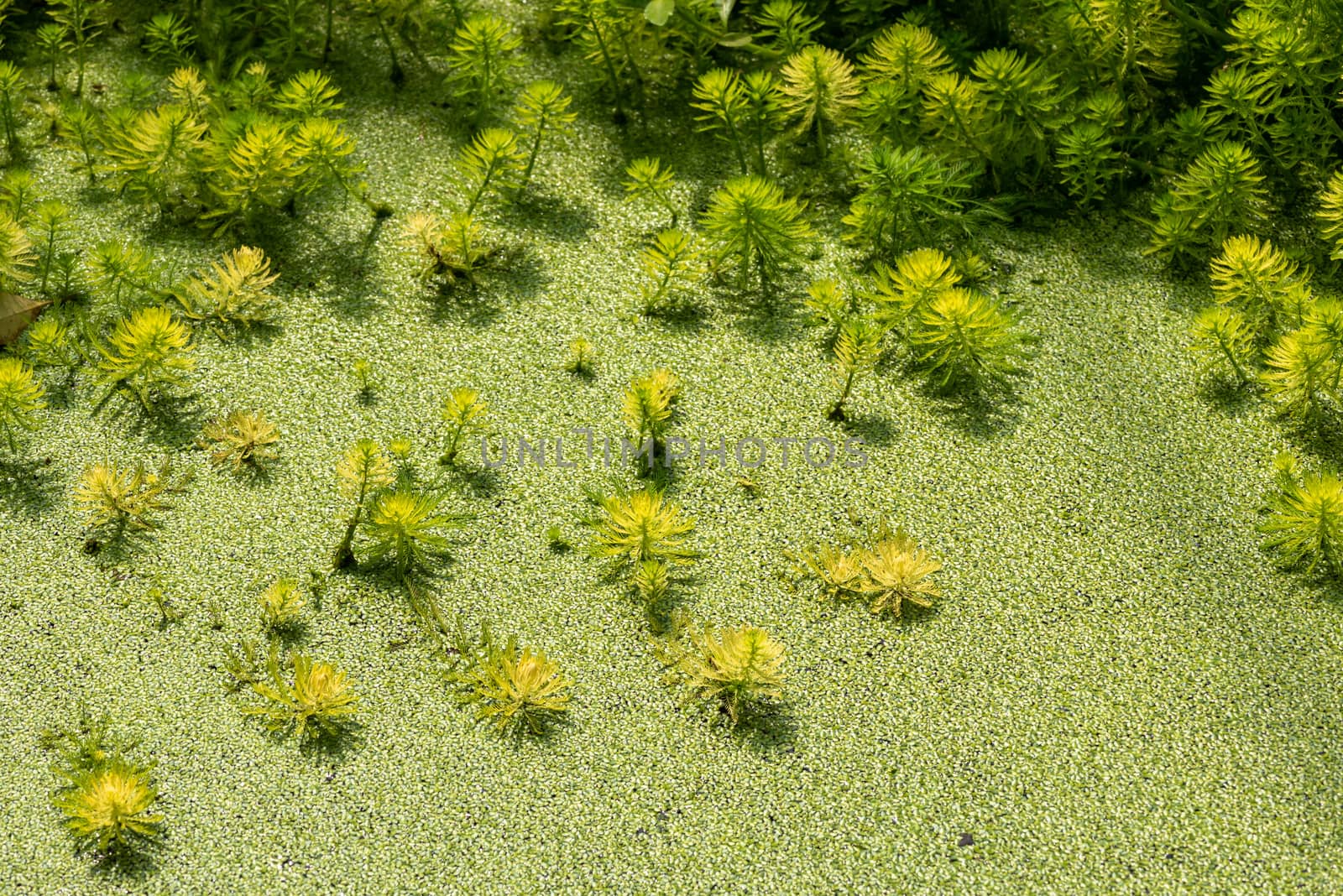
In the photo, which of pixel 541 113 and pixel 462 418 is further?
pixel 541 113

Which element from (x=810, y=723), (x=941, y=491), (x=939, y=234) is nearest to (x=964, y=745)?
(x=810, y=723)

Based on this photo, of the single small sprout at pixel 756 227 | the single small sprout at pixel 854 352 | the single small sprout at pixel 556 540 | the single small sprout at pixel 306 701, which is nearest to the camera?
the single small sprout at pixel 306 701

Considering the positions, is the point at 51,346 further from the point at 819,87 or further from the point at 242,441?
the point at 819,87

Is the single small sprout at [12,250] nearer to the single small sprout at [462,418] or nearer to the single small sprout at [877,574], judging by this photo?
the single small sprout at [462,418]

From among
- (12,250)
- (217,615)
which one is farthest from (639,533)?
(12,250)

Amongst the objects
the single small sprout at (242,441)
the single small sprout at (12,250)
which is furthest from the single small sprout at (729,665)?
the single small sprout at (12,250)

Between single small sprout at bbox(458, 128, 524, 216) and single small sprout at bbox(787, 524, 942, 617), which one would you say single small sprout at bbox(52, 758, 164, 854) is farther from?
single small sprout at bbox(458, 128, 524, 216)

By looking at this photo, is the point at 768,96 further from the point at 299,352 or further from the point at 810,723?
the point at 810,723
